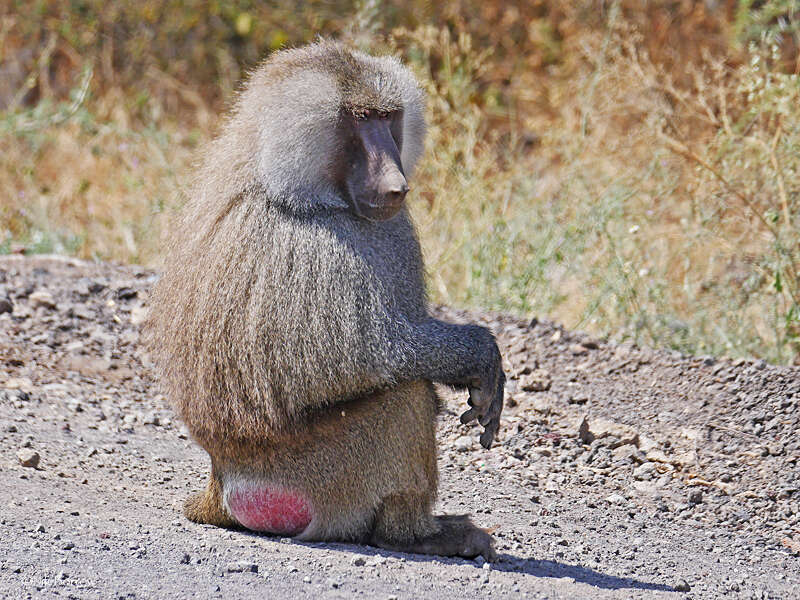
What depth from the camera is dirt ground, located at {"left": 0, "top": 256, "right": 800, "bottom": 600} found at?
3422 millimetres

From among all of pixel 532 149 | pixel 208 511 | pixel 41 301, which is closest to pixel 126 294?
pixel 41 301

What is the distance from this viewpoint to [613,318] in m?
6.68

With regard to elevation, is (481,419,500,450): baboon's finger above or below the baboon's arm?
below

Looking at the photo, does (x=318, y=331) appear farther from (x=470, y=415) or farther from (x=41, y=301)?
(x=41, y=301)

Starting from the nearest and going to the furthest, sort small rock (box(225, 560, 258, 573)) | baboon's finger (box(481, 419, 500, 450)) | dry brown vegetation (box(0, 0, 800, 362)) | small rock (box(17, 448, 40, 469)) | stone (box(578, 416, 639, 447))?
small rock (box(225, 560, 258, 573))
baboon's finger (box(481, 419, 500, 450))
small rock (box(17, 448, 40, 469))
stone (box(578, 416, 639, 447))
dry brown vegetation (box(0, 0, 800, 362))

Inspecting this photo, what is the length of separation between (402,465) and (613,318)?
3219mm

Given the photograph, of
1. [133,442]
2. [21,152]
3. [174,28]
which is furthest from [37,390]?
[174,28]

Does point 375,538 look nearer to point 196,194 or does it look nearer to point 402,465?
point 402,465

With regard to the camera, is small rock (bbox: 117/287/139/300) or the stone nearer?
the stone

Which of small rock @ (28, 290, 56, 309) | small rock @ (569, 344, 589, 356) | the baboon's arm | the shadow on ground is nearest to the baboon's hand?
the baboon's arm

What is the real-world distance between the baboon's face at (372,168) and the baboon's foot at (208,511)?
1120 millimetres

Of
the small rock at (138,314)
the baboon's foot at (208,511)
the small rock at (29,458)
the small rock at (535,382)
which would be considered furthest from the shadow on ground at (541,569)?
the small rock at (138,314)

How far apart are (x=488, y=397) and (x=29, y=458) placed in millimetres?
1787

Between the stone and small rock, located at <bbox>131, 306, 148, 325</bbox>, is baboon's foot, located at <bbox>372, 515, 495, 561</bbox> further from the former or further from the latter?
small rock, located at <bbox>131, 306, 148, 325</bbox>
